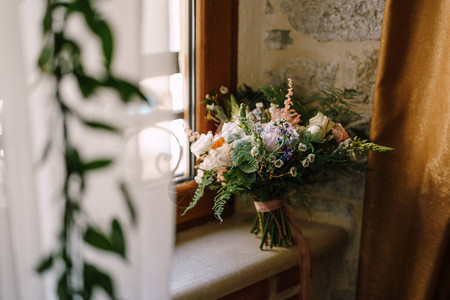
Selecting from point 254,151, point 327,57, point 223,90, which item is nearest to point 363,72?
point 327,57

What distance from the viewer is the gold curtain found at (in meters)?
1.48

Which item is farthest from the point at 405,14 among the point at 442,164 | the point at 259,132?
the point at 259,132

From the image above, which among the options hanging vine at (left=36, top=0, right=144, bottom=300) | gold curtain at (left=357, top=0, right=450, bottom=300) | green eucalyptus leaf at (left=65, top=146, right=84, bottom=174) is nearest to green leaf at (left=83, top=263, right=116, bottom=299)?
hanging vine at (left=36, top=0, right=144, bottom=300)

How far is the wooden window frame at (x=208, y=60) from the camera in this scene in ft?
5.49

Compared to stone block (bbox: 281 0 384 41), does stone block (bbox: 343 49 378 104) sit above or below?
below

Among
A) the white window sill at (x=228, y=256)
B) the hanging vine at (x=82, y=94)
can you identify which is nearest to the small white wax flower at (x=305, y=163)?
the white window sill at (x=228, y=256)

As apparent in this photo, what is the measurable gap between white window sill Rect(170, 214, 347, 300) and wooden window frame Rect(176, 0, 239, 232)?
74 millimetres

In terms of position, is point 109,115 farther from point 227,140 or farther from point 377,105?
point 377,105

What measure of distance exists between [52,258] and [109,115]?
0.33 m

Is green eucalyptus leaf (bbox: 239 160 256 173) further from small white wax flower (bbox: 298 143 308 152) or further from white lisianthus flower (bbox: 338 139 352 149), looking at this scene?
white lisianthus flower (bbox: 338 139 352 149)

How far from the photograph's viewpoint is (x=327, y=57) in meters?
1.76

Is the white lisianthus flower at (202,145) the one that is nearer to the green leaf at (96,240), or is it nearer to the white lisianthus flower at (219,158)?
the white lisianthus flower at (219,158)

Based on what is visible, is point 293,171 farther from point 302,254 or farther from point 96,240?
point 96,240

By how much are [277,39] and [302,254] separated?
79cm
